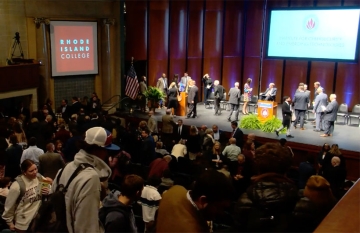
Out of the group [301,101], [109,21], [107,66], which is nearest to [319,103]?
[301,101]

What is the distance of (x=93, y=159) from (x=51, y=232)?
53cm

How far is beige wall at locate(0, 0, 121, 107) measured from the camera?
12992 millimetres

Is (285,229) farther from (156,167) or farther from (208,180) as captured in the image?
(156,167)

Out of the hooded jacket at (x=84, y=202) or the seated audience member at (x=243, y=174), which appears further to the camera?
the seated audience member at (x=243, y=174)

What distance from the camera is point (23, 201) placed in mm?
4211

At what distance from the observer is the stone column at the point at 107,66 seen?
1546 cm

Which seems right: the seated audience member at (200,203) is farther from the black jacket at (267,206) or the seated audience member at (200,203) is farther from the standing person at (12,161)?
the standing person at (12,161)

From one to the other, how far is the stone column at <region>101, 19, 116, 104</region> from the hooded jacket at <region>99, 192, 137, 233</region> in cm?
1342

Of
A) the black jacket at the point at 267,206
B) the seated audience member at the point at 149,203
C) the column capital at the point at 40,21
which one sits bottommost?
the seated audience member at the point at 149,203

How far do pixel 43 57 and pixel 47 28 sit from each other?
96cm

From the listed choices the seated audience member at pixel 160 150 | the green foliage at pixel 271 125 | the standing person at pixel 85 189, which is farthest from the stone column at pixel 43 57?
the standing person at pixel 85 189

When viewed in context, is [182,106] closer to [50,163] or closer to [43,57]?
[43,57]

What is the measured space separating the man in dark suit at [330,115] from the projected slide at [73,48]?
27.0 feet

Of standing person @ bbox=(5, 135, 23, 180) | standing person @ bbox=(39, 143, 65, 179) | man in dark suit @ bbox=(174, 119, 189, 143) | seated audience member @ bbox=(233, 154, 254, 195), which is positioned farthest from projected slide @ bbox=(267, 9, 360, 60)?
standing person @ bbox=(39, 143, 65, 179)
